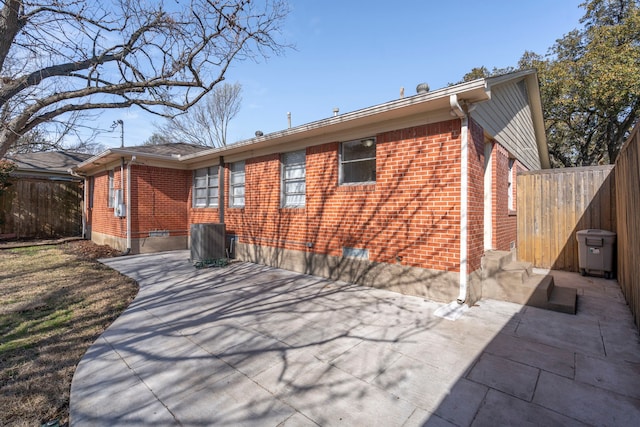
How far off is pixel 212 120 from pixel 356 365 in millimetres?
24380

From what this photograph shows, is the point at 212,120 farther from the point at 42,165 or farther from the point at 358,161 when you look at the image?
the point at 358,161

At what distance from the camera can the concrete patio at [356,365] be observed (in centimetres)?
213

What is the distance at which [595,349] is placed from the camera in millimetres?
3121

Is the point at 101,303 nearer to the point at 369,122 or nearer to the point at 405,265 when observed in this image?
the point at 405,265

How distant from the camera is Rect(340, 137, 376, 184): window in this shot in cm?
573

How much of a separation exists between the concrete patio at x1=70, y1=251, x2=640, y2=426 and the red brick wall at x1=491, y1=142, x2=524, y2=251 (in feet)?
5.75

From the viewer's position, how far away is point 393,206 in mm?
5223

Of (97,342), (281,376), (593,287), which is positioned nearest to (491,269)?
(593,287)

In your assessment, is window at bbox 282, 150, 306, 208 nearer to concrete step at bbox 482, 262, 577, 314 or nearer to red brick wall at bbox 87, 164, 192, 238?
concrete step at bbox 482, 262, 577, 314

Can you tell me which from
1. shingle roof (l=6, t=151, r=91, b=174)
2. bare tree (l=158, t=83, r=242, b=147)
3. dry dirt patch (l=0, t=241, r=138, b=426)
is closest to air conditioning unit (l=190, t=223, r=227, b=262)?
dry dirt patch (l=0, t=241, r=138, b=426)

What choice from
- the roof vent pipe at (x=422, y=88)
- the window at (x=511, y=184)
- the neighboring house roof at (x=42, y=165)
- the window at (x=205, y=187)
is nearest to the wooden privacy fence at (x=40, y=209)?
the neighboring house roof at (x=42, y=165)

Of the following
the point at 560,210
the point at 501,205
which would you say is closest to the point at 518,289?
the point at 501,205

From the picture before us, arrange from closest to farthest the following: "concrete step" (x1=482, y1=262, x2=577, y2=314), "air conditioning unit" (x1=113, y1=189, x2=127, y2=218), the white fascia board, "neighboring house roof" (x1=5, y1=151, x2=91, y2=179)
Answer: the white fascia board
"concrete step" (x1=482, y1=262, x2=577, y2=314)
"air conditioning unit" (x1=113, y1=189, x2=127, y2=218)
"neighboring house roof" (x1=5, y1=151, x2=91, y2=179)

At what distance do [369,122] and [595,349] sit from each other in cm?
438
